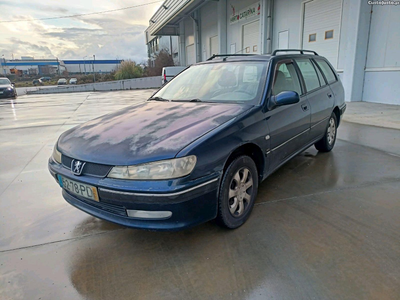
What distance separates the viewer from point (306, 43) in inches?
500

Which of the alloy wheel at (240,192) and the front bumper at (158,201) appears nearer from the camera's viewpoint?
the front bumper at (158,201)

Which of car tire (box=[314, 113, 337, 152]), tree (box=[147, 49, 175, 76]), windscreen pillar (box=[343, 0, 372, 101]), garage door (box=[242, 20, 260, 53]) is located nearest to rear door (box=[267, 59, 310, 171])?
car tire (box=[314, 113, 337, 152])

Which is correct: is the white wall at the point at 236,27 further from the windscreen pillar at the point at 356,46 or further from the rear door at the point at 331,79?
the rear door at the point at 331,79

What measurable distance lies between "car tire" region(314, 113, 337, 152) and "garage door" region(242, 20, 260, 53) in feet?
40.2

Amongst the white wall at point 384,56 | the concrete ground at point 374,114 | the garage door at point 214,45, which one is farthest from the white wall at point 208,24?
the concrete ground at point 374,114

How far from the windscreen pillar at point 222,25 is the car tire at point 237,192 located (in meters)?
19.9

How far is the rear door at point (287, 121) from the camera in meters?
3.04

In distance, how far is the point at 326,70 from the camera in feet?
15.7

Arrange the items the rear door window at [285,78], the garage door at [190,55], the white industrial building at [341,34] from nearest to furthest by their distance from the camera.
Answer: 1. the rear door window at [285,78]
2. the white industrial building at [341,34]
3. the garage door at [190,55]

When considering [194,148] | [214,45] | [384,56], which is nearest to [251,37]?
[214,45]

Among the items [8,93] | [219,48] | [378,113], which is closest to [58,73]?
[8,93]

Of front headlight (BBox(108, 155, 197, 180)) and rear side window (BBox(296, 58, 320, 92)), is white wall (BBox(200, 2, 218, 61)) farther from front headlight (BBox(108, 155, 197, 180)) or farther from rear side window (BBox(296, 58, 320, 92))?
front headlight (BBox(108, 155, 197, 180))

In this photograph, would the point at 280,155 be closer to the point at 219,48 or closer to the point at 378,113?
the point at 378,113

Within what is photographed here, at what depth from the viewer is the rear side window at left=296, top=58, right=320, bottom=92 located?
3.96m
